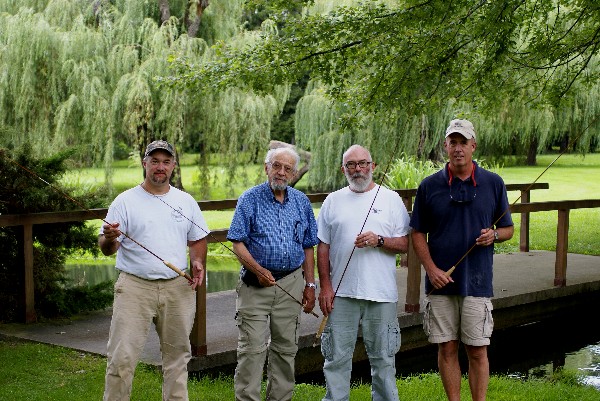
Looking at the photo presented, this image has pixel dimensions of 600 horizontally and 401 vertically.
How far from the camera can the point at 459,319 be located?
4461 mm

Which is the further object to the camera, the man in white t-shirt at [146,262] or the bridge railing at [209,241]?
the bridge railing at [209,241]

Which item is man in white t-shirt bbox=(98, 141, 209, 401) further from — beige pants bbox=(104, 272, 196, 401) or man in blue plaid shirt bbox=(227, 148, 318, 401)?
man in blue plaid shirt bbox=(227, 148, 318, 401)

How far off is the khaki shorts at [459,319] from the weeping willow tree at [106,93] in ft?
32.7

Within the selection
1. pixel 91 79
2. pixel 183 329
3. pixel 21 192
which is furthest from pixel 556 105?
pixel 91 79

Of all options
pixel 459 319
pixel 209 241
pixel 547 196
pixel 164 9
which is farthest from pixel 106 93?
pixel 547 196

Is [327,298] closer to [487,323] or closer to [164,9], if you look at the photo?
[487,323]

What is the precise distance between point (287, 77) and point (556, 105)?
10.9ft

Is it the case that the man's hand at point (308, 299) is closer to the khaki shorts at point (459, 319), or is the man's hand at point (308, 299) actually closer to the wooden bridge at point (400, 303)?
the khaki shorts at point (459, 319)

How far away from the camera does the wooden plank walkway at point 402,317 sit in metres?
6.11

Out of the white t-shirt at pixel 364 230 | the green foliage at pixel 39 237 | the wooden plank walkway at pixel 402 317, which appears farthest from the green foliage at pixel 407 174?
the white t-shirt at pixel 364 230

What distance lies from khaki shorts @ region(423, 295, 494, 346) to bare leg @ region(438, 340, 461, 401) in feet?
0.14

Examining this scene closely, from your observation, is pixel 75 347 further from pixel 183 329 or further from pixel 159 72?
pixel 159 72

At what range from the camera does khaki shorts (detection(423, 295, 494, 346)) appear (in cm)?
437

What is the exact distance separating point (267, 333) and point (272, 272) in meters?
0.35
